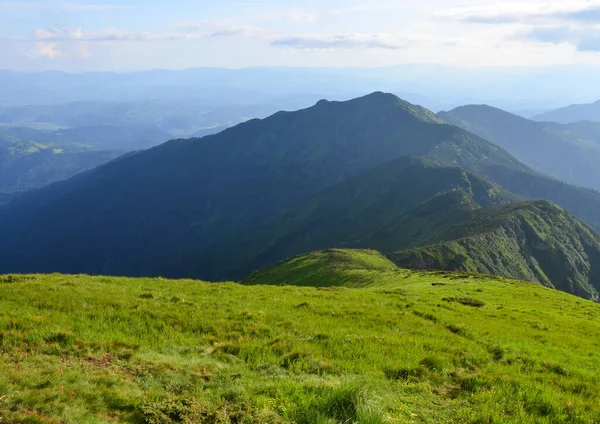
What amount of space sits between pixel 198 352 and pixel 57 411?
552 cm

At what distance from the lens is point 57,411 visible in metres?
9.25

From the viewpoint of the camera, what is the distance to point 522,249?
14625 cm

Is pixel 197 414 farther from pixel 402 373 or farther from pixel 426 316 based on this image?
pixel 426 316

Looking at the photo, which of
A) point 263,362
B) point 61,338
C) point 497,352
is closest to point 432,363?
point 497,352

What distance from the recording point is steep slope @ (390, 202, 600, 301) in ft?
374

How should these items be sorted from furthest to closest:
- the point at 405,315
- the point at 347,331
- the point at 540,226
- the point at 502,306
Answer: the point at 540,226
the point at 502,306
the point at 405,315
the point at 347,331

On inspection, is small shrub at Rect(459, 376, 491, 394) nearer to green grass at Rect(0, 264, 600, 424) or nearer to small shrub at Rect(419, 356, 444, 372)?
green grass at Rect(0, 264, 600, 424)

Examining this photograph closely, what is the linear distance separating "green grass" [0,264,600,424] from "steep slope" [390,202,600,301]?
89855 mm

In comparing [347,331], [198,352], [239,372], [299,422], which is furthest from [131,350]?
[347,331]

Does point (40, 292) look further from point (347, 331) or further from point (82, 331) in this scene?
point (347, 331)

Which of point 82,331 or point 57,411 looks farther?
point 82,331

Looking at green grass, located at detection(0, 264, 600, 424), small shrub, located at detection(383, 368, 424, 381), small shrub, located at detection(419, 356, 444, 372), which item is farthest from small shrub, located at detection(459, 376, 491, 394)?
small shrub, located at detection(383, 368, 424, 381)

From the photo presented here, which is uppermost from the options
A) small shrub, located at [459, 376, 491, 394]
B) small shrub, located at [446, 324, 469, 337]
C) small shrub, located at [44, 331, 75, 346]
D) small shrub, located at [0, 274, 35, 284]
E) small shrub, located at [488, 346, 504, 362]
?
small shrub, located at [0, 274, 35, 284]

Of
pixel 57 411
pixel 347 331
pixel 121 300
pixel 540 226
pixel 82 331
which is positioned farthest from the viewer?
pixel 540 226
